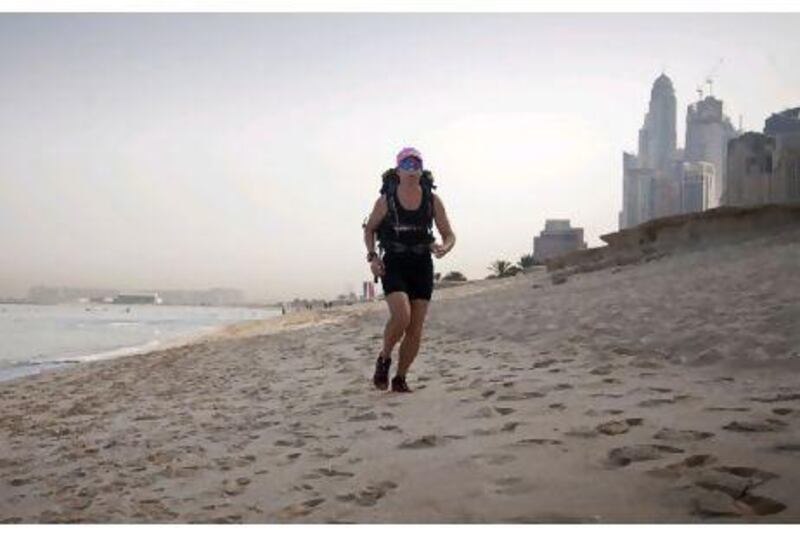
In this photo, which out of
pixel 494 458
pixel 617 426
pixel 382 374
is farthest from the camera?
pixel 382 374

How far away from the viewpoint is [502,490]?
2867mm

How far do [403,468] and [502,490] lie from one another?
26.3 inches

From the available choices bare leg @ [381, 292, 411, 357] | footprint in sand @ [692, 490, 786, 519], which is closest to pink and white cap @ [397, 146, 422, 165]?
bare leg @ [381, 292, 411, 357]

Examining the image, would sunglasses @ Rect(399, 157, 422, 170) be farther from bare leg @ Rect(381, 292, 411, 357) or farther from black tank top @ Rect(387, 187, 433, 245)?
bare leg @ Rect(381, 292, 411, 357)

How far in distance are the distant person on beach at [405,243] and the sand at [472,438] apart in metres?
0.73

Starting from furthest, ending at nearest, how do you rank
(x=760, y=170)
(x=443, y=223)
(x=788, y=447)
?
(x=760, y=170) → (x=443, y=223) → (x=788, y=447)

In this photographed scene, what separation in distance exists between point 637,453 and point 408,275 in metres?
2.64

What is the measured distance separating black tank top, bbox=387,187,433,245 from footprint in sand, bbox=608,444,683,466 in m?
2.64

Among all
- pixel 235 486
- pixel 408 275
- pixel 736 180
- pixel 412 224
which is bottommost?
pixel 235 486

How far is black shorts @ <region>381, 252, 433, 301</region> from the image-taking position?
17.6 ft

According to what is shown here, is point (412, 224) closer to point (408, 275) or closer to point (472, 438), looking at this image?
point (408, 275)

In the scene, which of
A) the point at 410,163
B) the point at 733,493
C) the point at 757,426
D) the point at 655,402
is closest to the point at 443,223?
the point at 410,163

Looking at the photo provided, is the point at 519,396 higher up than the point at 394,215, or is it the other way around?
the point at 394,215

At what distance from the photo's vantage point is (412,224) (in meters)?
5.43
